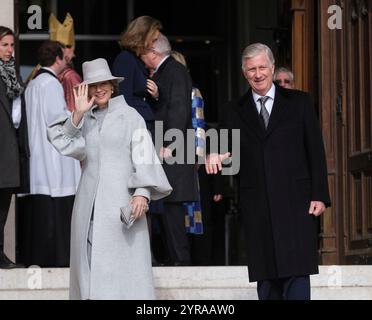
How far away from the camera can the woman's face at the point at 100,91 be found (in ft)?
Result: 26.1

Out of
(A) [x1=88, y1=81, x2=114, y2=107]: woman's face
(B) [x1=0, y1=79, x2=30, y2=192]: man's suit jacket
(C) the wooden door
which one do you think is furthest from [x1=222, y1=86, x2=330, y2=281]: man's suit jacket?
(C) the wooden door

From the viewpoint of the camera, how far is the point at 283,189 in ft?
25.1

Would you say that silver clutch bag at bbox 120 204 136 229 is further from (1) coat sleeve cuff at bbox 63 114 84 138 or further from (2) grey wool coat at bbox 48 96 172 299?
(1) coat sleeve cuff at bbox 63 114 84 138

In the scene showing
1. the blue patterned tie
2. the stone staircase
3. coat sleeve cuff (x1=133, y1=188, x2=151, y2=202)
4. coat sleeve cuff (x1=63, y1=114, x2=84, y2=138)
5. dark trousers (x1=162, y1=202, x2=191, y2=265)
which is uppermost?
the blue patterned tie

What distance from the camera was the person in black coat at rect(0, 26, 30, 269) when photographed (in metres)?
9.62

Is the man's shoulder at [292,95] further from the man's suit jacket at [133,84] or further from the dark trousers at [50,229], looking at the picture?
the dark trousers at [50,229]

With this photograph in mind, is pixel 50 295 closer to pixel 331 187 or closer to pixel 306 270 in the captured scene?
pixel 306 270

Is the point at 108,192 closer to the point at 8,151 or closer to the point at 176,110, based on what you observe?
the point at 8,151

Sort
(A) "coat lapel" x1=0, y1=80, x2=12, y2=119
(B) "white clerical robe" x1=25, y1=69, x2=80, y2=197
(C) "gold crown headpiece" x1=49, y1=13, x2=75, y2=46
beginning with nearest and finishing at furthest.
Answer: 1. (A) "coat lapel" x1=0, y1=80, x2=12, y2=119
2. (B) "white clerical robe" x1=25, y1=69, x2=80, y2=197
3. (C) "gold crown headpiece" x1=49, y1=13, x2=75, y2=46

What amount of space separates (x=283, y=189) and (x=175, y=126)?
230 cm

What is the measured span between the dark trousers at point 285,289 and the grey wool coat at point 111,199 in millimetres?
643

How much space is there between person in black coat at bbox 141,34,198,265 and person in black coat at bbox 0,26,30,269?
3.14ft

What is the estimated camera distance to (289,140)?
7684 millimetres
